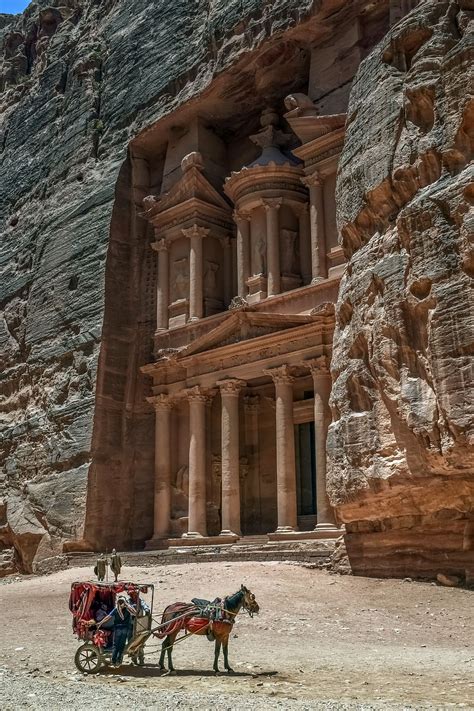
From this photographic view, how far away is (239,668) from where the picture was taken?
927 centimetres

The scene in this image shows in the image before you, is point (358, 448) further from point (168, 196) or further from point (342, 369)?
point (168, 196)

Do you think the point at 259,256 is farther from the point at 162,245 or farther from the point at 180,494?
the point at 180,494

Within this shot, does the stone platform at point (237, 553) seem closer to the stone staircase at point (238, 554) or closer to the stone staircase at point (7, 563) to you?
the stone staircase at point (238, 554)

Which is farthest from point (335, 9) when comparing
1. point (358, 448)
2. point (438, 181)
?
point (358, 448)

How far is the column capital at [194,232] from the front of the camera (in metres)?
28.2

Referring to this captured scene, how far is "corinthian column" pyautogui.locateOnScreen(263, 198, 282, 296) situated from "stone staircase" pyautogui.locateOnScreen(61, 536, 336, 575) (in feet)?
25.4

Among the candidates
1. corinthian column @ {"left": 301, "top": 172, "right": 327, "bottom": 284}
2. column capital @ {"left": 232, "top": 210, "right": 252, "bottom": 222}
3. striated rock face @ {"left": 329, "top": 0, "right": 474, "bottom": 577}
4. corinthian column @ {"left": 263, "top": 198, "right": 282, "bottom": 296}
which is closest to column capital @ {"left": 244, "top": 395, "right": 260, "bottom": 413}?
corinthian column @ {"left": 263, "top": 198, "right": 282, "bottom": 296}

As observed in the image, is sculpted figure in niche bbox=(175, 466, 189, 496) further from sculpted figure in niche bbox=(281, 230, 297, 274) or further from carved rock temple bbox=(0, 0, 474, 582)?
sculpted figure in niche bbox=(281, 230, 297, 274)

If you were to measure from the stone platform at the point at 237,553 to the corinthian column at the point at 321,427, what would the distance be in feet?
3.63

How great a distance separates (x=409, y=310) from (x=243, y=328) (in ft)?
37.7

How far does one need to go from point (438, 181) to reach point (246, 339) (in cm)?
1168

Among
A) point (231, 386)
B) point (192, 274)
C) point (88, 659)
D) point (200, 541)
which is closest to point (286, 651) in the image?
point (88, 659)

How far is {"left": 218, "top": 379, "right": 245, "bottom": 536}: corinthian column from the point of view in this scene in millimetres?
24156

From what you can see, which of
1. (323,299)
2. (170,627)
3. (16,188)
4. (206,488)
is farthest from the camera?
(16,188)
